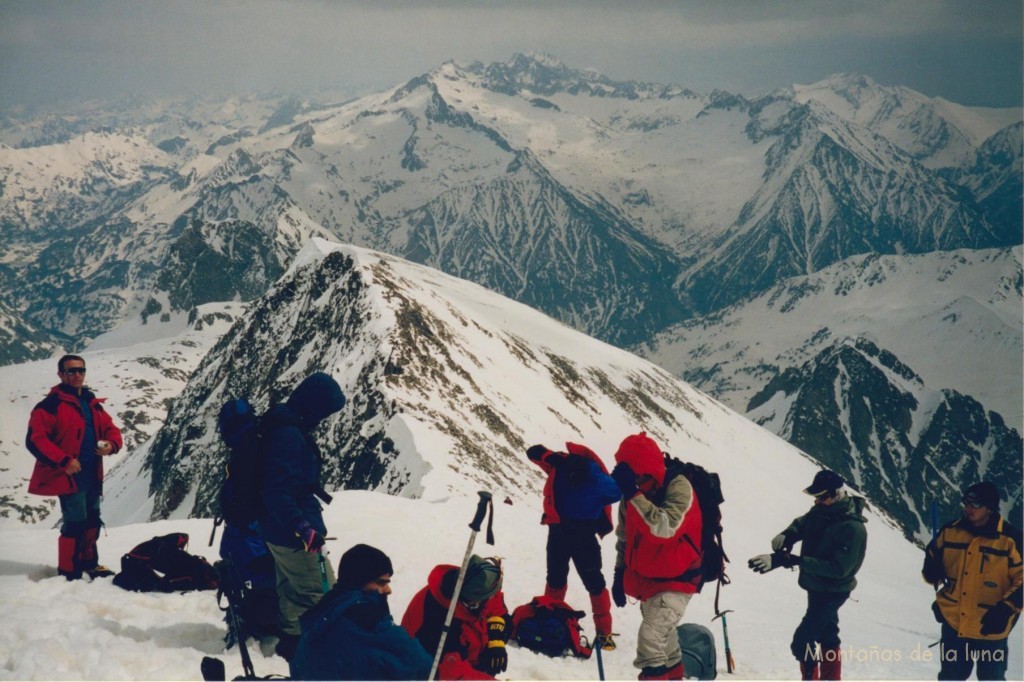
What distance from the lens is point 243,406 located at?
10820 millimetres

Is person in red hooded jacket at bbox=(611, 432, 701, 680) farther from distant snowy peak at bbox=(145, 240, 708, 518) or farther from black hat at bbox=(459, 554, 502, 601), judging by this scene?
distant snowy peak at bbox=(145, 240, 708, 518)

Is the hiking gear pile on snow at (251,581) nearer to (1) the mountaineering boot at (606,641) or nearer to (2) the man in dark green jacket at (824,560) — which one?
(1) the mountaineering boot at (606,641)

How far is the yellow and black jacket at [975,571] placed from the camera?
11.7 meters

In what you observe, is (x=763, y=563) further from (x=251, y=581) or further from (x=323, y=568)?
(x=251, y=581)

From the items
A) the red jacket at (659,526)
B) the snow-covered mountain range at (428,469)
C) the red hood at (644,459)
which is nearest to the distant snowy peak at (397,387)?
the snow-covered mountain range at (428,469)

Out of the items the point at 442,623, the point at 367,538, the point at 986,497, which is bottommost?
the point at 367,538

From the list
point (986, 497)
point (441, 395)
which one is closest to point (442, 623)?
point (986, 497)

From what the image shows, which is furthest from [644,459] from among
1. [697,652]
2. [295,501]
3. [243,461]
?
[243,461]

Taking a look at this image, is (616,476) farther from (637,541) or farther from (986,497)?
(986,497)

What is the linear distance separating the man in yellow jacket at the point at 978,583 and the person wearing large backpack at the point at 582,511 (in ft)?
18.6

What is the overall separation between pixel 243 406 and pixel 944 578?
1195 centimetres

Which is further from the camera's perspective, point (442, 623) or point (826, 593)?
point (826, 593)

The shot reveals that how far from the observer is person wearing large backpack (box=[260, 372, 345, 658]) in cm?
1010

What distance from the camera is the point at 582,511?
1263cm
